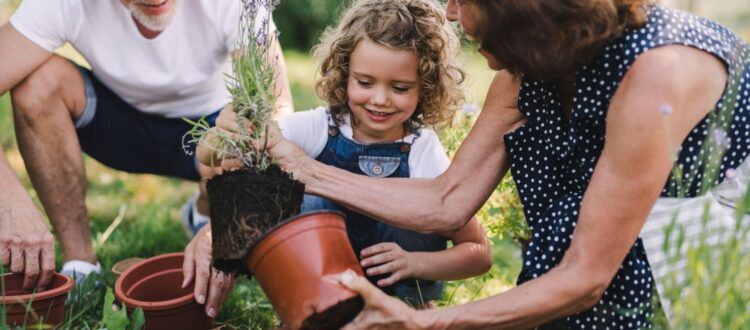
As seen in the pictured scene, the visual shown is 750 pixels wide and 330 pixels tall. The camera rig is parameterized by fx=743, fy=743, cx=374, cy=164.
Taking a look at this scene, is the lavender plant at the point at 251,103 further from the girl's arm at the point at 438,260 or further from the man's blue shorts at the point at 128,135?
the man's blue shorts at the point at 128,135

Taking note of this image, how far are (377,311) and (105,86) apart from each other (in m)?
1.90

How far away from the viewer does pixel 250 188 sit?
1.98m

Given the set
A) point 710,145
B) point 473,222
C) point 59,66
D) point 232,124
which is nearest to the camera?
point 710,145

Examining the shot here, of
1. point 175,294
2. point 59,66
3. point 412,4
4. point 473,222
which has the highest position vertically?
point 412,4

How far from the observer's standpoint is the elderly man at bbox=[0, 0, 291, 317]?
2838 mm

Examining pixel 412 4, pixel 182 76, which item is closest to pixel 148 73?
pixel 182 76

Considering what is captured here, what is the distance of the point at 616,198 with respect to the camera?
1828 mm

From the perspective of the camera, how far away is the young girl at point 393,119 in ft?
8.12

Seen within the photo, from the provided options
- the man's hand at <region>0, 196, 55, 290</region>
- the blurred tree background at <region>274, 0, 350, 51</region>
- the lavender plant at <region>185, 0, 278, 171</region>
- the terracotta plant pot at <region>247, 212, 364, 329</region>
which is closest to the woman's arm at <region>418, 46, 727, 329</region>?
the terracotta plant pot at <region>247, 212, 364, 329</region>

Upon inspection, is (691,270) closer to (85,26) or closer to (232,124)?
(232,124)

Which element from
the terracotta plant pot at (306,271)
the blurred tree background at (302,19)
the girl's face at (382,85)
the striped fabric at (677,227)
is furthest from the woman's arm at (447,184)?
the blurred tree background at (302,19)

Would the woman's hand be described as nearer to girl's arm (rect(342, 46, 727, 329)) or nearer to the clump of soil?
girl's arm (rect(342, 46, 727, 329))

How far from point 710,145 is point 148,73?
7.12 ft

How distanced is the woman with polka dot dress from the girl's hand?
11.6 inches
